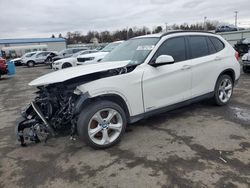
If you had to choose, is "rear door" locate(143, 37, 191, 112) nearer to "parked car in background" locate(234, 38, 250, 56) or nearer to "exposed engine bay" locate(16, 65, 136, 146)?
"exposed engine bay" locate(16, 65, 136, 146)

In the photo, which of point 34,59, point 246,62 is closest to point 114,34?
point 34,59

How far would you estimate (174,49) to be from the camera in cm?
483

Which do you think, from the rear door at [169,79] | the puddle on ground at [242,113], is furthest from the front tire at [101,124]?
the puddle on ground at [242,113]

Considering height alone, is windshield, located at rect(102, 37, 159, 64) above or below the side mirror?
above

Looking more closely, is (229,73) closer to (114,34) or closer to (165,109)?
(165,109)

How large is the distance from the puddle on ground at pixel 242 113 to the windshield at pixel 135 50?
2.41 metres

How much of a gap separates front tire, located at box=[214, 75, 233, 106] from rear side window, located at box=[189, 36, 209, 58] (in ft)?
2.72

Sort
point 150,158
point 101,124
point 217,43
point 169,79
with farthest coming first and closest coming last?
point 217,43 < point 169,79 < point 101,124 < point 150,158

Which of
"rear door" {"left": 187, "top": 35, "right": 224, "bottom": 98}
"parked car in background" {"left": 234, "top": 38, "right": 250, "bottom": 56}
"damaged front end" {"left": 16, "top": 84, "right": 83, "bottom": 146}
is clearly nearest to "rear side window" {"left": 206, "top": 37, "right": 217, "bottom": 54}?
"rear door" {"left": 187, "top": 35, "right": 224, "bottom": 98}

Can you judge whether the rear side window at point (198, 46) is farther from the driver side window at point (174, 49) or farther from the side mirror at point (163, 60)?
the side mirror at point (163, 60)

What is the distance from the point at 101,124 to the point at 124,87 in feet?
2.33

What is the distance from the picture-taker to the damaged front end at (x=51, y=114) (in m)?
3.95

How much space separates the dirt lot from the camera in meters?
3.06

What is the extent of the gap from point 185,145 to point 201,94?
5.74 ft
